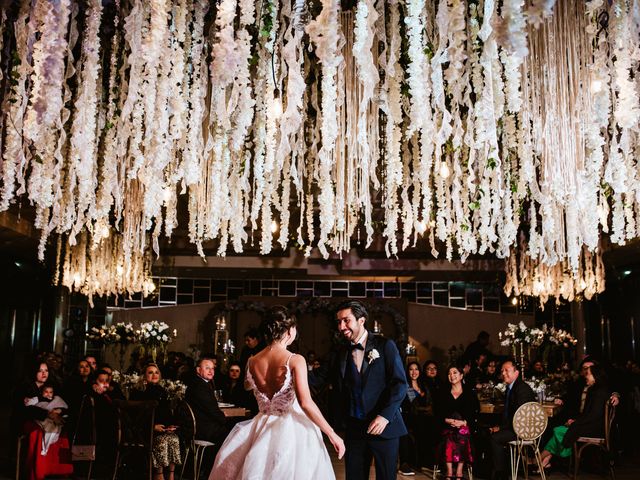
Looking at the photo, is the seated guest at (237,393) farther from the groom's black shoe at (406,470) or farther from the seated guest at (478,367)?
the seated guest at (478,367)

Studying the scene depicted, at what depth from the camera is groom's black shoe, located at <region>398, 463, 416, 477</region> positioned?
6.43 metres

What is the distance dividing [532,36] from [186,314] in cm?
1155

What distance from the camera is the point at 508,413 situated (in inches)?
226

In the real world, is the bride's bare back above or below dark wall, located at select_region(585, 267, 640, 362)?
below

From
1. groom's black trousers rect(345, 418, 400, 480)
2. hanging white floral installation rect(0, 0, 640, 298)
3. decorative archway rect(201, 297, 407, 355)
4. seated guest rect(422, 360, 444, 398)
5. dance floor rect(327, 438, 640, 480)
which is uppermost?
hanging white floral installation rect(0, 0, 640, 298)

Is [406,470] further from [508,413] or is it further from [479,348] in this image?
[479,348]

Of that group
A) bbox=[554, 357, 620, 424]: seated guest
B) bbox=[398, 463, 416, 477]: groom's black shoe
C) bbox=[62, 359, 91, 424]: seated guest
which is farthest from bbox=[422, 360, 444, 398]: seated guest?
bbox=[62, 359, 91, 424]: seated guest

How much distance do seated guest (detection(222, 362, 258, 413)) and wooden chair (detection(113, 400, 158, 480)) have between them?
1154 mm

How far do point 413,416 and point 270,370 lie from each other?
3935 mm

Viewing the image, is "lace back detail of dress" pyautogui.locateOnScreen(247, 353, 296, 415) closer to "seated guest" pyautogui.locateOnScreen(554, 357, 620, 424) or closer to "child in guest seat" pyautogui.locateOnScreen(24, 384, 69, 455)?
"child in guest seat" pyautogui.locateOnScreen(24, 384, 69, 455)

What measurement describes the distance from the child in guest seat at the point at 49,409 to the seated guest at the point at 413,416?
3.31 m

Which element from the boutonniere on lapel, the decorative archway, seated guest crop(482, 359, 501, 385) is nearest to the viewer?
the boutonniere on lapel

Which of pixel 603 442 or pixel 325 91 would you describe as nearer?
pixel 325 91

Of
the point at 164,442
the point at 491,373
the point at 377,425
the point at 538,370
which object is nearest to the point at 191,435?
the point at 164,442
